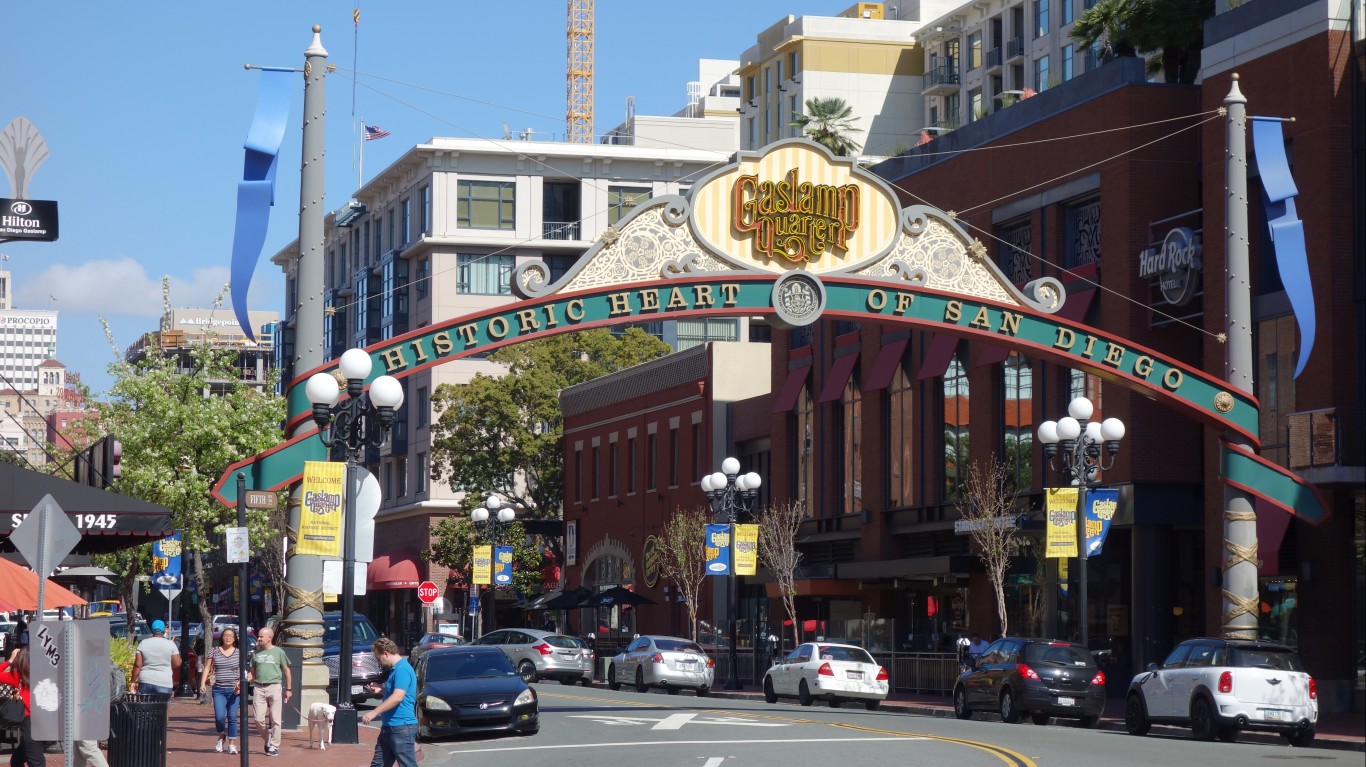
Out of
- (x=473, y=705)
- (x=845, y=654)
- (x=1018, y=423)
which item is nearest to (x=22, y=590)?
(x=473, y=705)

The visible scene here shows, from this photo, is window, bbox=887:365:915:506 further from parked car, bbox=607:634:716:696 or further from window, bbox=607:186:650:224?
window, bbox=607:186:650:224

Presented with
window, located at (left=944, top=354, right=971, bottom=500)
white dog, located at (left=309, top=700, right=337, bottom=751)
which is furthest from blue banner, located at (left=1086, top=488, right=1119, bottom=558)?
white dog, located at (left=309, top=700, right=337, bottom=751)

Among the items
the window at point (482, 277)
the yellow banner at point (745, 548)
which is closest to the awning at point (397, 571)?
the window at point (482, 277)

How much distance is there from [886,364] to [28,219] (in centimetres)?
3310

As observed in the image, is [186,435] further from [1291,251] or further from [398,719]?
[398,719]

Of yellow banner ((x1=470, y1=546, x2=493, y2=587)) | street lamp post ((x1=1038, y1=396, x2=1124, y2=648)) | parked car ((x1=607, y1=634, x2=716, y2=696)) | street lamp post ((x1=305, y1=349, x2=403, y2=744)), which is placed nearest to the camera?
street lamp post ((x1=305, y1=349, x2=403, y2=744))

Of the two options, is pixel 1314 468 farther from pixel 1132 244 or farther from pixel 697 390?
pixel 697 390

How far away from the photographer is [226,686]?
2327 cm

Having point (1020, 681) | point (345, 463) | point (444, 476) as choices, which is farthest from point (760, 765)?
point (444, 476)

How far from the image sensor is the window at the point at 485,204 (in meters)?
91.8

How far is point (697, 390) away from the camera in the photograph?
63812 mm

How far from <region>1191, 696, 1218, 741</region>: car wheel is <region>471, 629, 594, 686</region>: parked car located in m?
26.3

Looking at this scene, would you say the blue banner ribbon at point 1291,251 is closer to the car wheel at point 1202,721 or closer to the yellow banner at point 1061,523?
the yellow banner at point 1061,523

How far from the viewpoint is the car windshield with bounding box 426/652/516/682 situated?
2792cm
